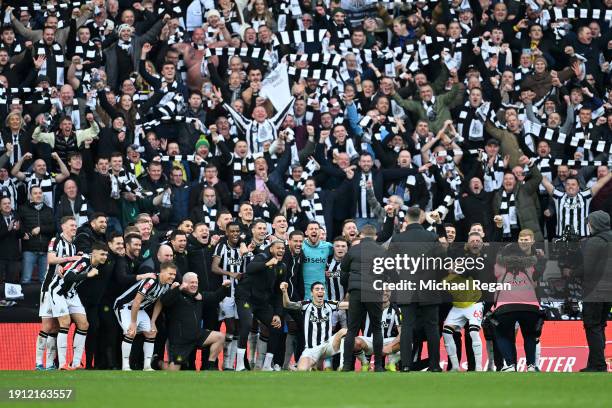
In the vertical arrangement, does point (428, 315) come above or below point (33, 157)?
below

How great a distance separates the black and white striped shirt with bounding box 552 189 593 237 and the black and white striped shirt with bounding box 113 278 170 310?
8.57 m

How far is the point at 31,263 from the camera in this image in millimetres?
23203

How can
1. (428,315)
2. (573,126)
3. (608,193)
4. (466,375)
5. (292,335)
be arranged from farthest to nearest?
(573,126)
(608,193)
(292,335)
(428,315)
(466,375)

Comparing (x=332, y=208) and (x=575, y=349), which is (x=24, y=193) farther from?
(x=575, y=349)

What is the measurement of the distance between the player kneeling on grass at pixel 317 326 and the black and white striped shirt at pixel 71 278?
2971mm

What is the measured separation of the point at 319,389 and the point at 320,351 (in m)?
5.09

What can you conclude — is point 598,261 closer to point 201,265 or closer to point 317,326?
point 317,326

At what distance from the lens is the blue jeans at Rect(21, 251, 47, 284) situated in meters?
23.2

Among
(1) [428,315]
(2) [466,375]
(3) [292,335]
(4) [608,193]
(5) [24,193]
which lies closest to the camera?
(2) [466,375]

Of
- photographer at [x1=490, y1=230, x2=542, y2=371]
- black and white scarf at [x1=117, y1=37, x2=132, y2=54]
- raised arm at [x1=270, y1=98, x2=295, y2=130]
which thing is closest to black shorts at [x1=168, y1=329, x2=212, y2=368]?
photographer at [x1=490, y1=230, x2=542, y2=371]

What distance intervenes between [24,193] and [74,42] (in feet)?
12.7

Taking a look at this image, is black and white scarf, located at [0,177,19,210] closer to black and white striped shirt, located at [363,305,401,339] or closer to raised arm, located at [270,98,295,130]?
raised arm, located at [270,98,295,130]

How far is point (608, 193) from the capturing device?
25.5m

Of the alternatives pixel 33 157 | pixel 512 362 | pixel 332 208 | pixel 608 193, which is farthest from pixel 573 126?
pixel 33 157
